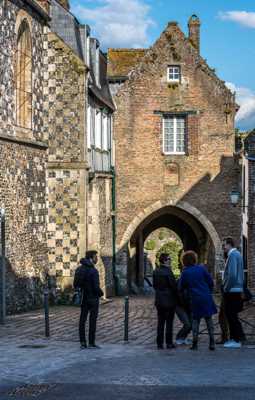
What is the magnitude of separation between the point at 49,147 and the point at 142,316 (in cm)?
645

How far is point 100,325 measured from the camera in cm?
1847

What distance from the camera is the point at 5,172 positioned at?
20656 millimetres

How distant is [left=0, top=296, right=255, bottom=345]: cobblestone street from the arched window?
203 inches

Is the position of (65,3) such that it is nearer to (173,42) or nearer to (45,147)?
(173,42)

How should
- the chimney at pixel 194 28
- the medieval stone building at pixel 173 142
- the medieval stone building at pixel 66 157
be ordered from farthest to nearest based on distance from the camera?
the chimney at pixel 194 28 < the medieval stone building at pixel 173 142 < the medieval stone building at pixel 66 157

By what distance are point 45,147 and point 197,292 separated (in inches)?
456

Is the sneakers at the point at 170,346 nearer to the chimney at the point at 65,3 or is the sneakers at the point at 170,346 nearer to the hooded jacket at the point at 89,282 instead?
the hooded jacket at the point at 89,282

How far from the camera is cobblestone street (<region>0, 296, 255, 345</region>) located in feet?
52.5

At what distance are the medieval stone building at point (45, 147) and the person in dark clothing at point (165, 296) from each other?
7.25 metres

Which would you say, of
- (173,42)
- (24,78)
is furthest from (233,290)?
(173,42)

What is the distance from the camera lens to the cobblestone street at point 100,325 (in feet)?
52.5

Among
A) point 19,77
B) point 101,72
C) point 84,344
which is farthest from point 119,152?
point 84,344

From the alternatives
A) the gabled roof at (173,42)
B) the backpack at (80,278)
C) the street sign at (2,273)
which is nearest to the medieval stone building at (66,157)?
the street sign at (2,273)

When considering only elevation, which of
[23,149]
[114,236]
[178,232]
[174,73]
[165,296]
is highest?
[174,73]
